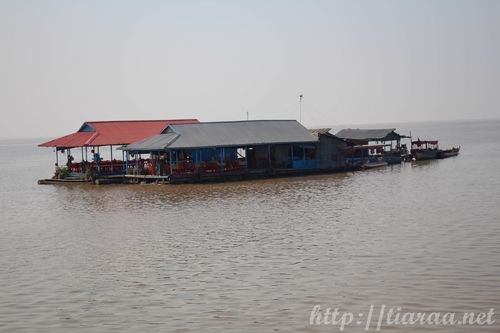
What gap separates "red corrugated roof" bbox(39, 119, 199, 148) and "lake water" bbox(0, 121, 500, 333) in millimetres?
13114

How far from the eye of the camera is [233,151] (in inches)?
1946

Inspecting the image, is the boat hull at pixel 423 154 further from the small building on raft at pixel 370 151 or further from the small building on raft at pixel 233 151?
the small building on raft at pixel 233 151

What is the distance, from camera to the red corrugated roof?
4867cm

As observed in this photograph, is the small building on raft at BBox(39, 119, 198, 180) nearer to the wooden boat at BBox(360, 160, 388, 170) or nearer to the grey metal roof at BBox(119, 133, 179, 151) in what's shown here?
the grey metal roof at BBox(119, 133, 179, 151)

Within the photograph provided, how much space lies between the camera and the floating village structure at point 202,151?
44.8 m

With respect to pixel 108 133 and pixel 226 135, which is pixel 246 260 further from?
pixel 108 133

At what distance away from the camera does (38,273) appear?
18.6 m

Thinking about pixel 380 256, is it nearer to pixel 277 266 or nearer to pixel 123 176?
pixel 277 266

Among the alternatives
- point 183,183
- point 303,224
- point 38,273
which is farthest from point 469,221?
point 183,183

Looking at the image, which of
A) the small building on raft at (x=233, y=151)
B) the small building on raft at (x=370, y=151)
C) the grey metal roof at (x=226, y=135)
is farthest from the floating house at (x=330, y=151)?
the small building on raft at (x=370, y=151)

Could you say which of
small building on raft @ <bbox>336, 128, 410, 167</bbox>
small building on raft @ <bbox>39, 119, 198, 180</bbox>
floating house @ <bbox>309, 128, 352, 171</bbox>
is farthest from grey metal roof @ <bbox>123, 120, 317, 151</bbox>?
small building on raft @ <bbox>336, 128, 410, 167</bbox>

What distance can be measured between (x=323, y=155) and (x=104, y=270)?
3370cm

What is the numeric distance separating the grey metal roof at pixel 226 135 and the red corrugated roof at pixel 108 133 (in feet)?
11.7

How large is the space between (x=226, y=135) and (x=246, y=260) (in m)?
29.2
